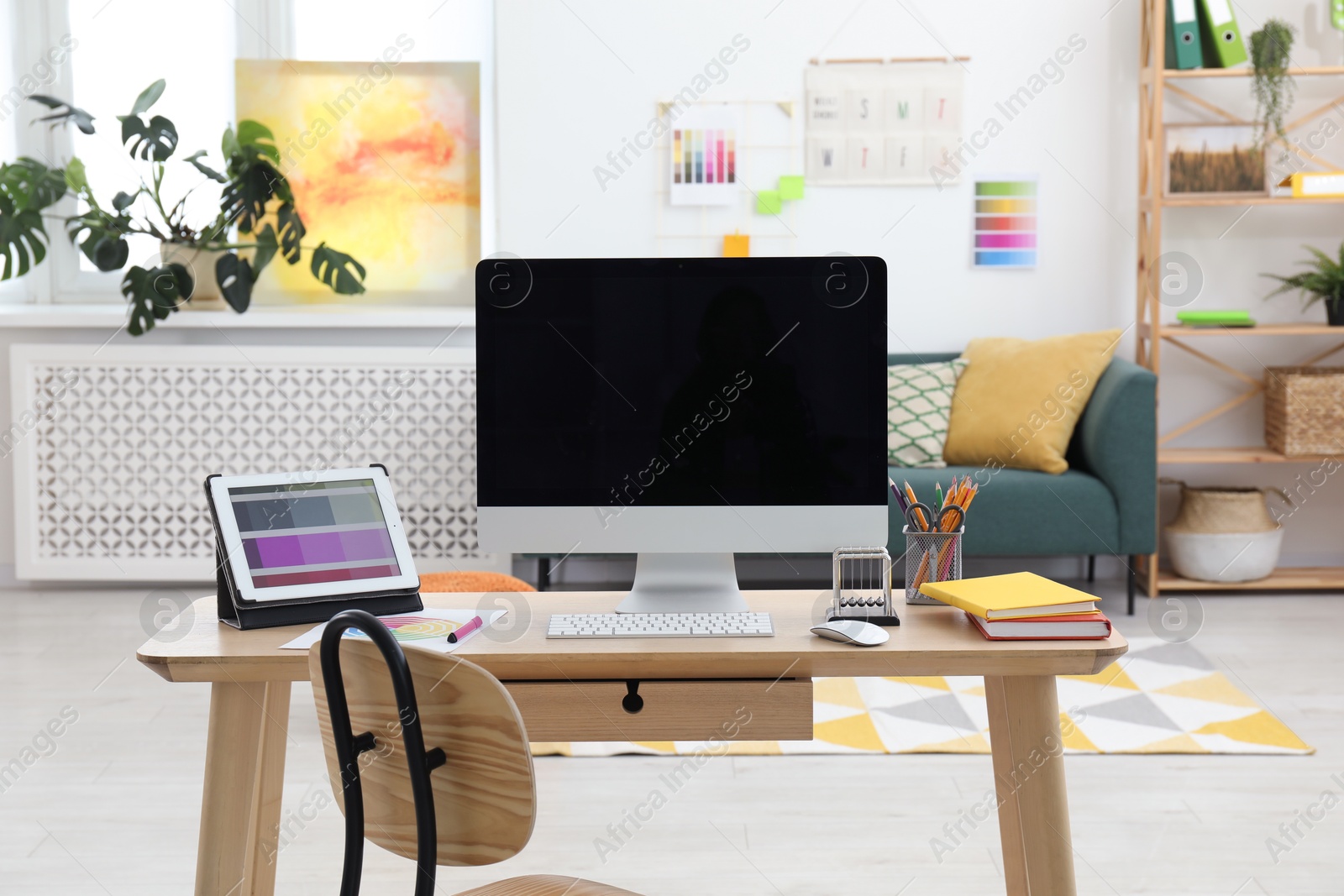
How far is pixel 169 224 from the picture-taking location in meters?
3.75

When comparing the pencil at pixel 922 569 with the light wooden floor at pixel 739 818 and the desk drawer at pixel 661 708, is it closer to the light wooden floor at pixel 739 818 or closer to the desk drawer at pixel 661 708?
the desk drawer at pixel 661 708

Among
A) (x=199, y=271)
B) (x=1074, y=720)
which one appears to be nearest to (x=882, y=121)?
(x=1074, y=720)

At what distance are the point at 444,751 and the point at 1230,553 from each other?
3.29 m

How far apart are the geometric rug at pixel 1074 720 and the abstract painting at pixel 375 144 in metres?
2.09

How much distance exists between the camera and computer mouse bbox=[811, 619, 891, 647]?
1287mm

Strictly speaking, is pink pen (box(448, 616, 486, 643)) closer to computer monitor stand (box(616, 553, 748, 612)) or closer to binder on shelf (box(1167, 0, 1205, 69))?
computer monitor stand (box(616, 553, 748, 612))

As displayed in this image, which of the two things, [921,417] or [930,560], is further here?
[921,417]

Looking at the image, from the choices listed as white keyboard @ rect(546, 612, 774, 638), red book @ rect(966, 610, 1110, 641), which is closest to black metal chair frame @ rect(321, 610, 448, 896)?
white keyboard @ rect(546, 612, 774, 638)

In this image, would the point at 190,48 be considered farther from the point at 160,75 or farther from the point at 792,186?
the point at 792,186

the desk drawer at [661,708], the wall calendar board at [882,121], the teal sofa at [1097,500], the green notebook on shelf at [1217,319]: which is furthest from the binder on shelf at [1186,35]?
the desk drawer at [661,708]

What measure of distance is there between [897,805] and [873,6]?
2698 millimetres

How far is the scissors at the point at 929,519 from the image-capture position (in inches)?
58.1

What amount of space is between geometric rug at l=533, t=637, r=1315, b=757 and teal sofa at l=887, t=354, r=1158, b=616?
50 cm

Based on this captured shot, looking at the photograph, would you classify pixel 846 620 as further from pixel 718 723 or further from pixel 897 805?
pixel 897 805
